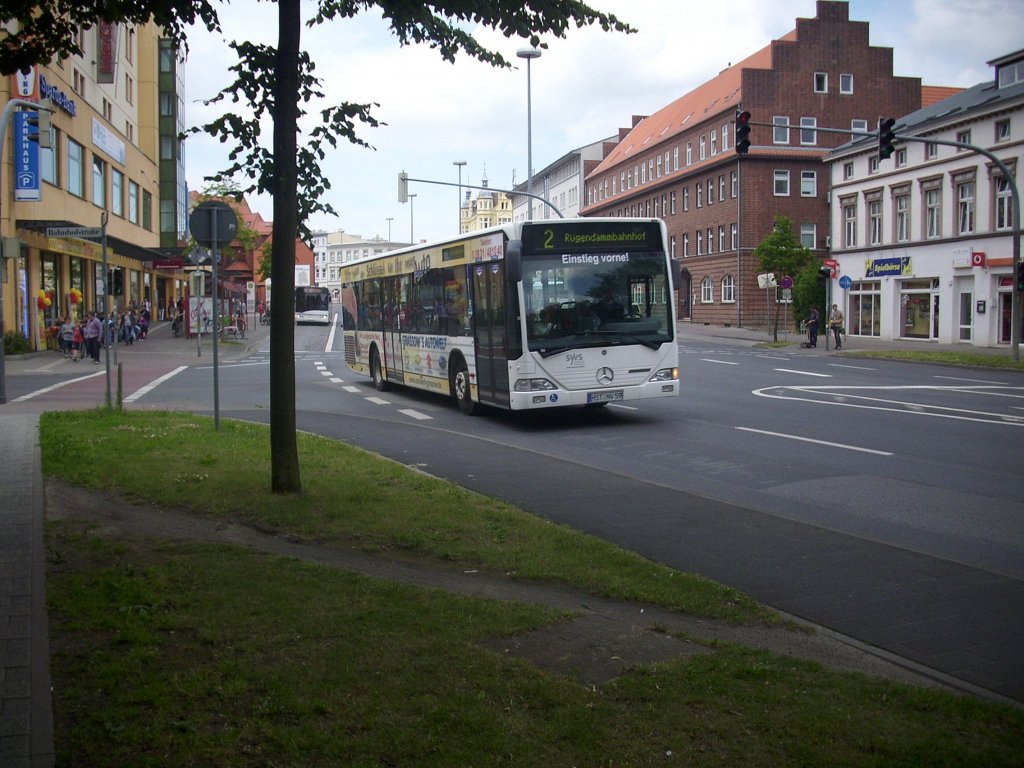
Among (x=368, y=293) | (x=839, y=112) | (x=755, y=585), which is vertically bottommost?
(x=755, y=585)

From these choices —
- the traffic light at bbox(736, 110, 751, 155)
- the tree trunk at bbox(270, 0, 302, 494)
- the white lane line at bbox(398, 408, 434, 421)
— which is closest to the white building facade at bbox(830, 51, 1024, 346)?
the traffic light at bbox(736, 110, 751, 155)

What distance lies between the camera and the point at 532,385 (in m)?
15.9

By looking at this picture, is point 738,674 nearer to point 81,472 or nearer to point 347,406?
point 81,472

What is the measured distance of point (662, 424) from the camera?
54.2 ft

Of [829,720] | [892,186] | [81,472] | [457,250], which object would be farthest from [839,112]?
[829,720]

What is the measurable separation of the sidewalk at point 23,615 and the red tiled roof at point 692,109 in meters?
61.2

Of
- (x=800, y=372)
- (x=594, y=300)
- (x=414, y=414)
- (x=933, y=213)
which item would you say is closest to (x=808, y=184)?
(x=933, y=213)

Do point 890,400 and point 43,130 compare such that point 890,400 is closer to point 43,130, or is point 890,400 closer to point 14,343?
point 43,130

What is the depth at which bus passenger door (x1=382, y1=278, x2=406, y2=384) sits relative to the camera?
73.4 ft

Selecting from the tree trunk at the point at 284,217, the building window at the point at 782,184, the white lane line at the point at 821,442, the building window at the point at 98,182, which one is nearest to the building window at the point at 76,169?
the building window at the point at 98,182

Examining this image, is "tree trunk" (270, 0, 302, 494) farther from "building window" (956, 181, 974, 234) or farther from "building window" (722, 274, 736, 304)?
"building window" (722, 274, 736, 304)

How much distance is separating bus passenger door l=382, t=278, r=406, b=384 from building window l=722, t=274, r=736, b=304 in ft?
154

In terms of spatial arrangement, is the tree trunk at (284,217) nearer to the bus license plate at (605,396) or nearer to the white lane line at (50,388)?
the bus license plate at (605,396)

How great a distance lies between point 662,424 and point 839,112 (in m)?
58.7
